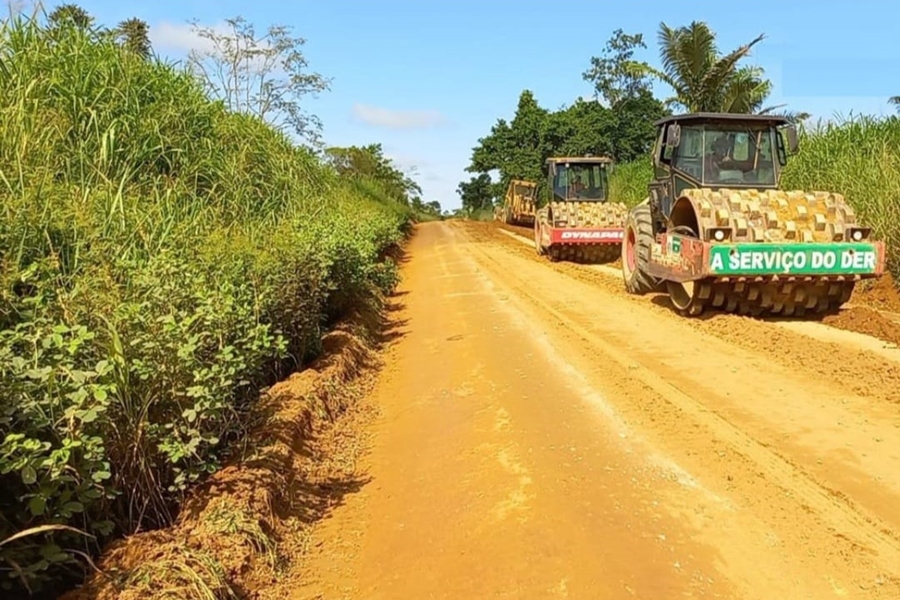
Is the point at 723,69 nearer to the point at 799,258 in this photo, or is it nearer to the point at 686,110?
the point at 686,110

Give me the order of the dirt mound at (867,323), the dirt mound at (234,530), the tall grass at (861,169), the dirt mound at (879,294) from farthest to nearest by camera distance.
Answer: the tall grass at (861,169)
the dirt mound at (879,294)
the dirt mound at (867,323)
the dirt mound at (234,530)

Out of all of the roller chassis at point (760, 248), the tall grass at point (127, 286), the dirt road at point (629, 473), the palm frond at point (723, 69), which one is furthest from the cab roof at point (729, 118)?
the palm frond at point (723, 69)

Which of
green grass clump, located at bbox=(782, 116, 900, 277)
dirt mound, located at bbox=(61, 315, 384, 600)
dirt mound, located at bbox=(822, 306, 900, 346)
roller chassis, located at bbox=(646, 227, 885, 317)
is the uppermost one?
green grass clump, located at bbox=(782, 116, 900, 277)

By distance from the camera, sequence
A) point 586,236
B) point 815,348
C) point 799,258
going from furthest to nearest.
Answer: point 586,236
point 799,258
point 815,348

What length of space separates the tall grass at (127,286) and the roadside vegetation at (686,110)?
8.09 metres

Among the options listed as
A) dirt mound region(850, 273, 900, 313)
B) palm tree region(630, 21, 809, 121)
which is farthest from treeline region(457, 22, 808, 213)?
dirt mound region(850, 273, 900, 313)

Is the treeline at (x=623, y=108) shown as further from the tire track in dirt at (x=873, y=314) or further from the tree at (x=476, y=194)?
the tire track in dirt at (x=873, y=314)

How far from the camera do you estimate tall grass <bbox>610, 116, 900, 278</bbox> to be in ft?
33.5

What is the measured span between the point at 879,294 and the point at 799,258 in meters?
3.26

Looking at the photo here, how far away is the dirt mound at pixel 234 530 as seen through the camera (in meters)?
2.63

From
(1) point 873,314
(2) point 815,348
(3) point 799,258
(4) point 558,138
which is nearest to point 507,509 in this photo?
(2) point 815,348

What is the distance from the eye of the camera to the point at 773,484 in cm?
380

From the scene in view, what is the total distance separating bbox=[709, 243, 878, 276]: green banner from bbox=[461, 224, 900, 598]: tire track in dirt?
173cm

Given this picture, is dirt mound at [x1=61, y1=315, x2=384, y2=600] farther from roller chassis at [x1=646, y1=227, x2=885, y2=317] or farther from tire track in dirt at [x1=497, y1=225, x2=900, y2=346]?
tire track in dirt at [x1=497, y1=225, x2=900, y2=346]
